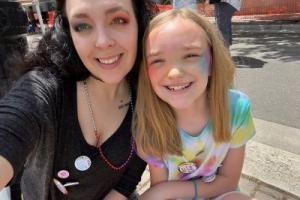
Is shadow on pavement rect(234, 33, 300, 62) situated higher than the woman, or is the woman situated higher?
the woman

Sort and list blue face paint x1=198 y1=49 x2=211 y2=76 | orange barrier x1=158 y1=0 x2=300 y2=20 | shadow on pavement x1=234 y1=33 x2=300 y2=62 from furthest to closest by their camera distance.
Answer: orange barrier x1=158 y1=0 x2=300 y2=20, shadow on pavement x1=234 y1=33 x2=300 y2=62, blue face paint x1=198 y1=49 x2=211 y2=76

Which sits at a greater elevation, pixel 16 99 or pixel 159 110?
pixel 16 99

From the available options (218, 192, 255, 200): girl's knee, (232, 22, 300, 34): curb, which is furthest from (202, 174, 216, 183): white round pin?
(232, 22, 300, 34): curb

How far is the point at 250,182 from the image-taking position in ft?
8.85

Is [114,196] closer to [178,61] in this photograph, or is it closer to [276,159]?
[178,61]

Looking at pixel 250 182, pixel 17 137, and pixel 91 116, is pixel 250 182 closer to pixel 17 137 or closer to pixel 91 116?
pixel 91 116

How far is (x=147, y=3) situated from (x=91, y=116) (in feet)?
1.89

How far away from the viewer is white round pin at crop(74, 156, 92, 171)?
1635mm

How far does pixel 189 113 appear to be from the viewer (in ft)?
6.29

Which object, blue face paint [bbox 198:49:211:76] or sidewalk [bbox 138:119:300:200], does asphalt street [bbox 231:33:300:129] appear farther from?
blue face paint [bbox 198:49:211:76]

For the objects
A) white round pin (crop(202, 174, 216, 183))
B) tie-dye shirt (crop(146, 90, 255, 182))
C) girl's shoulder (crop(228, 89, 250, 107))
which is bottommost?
white round pin (crop(202, 174, 216, 183))

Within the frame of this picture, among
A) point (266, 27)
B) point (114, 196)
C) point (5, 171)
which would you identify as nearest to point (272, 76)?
point (114, 196)

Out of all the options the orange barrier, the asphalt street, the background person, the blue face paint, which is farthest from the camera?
the orange barrier

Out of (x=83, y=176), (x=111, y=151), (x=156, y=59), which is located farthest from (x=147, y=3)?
(x=83, y=176)
